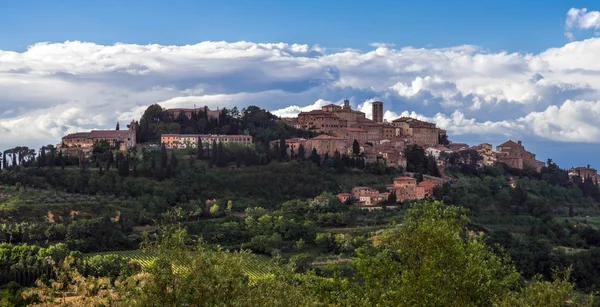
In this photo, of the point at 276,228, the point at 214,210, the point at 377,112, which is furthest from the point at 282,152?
the point at 377,112

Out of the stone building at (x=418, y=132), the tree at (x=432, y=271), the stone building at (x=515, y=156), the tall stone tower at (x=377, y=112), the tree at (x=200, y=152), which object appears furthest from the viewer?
the tall stone tower at (x=377, y=112)

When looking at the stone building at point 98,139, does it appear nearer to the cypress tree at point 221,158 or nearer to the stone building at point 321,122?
the cypress tree at point 221,158

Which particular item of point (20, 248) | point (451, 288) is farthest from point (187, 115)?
point (451, 288)

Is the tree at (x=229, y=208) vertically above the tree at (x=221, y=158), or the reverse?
the tree at (x=221, y=158)

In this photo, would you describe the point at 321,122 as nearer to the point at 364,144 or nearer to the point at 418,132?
the point at 364,144

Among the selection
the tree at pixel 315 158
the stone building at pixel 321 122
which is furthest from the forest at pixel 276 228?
the stone building at pixel 321 122

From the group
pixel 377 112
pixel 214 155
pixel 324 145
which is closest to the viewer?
pixel 214 155

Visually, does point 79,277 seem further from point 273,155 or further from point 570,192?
point 570,192
